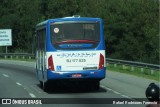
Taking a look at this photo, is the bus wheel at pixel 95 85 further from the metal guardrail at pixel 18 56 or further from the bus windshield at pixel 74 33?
the metal guardrail at pixel 18 56

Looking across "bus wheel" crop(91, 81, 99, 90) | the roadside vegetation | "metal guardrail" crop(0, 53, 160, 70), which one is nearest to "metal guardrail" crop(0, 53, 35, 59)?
"metal guardrail" crop(0, 53, 160, 70)

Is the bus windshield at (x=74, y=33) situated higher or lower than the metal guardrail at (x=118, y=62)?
higher

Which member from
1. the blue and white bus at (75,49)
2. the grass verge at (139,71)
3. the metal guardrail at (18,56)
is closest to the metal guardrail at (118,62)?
the metal guardrail at (18,56)

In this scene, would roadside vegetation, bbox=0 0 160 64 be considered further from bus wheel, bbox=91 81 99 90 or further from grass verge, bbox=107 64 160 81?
bus wheel, bbox=91 81 99 90

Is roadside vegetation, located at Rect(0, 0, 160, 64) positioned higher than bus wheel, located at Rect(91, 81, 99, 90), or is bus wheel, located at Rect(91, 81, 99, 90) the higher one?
roadside vegetation, located at Rect(0, 0, 160, 64)

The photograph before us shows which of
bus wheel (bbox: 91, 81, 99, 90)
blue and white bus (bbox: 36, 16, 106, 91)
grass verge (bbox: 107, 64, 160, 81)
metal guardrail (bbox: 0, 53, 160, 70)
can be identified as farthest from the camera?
metal guardrail (bbox: 0, 53, 160, 70)

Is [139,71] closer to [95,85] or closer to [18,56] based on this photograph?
[95,85]

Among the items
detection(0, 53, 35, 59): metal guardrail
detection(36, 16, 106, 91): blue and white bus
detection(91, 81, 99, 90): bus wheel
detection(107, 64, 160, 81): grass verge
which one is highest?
detection(36, 16, 106, 91): blue and white bus

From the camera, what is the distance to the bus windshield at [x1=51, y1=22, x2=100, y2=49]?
18.5 metres

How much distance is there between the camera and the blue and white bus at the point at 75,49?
18.4 m

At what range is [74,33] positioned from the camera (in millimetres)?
18594

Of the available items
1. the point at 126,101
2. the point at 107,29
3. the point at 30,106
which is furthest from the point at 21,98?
the point at 107,29

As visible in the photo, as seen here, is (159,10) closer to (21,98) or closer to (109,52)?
(109,52)

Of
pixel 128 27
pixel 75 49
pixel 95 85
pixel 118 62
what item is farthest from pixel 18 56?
pixel 75 49
